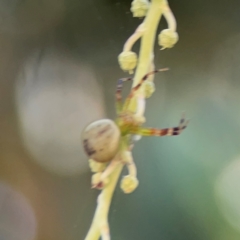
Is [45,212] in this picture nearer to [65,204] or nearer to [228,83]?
[65,204]

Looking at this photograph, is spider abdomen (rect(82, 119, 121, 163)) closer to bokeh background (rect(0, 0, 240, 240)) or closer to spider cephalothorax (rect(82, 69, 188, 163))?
spider cephalothorax (rect(82, 69, 188, 163))

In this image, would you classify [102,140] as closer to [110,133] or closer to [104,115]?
[110,133]

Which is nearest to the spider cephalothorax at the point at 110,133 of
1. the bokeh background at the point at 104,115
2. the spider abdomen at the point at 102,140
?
the spider abdomen at the point at 102,140

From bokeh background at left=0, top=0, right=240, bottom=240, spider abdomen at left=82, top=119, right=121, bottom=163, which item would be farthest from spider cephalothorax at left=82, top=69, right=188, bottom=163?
bokeh background at left=0, top=0, right=240, bottom=240

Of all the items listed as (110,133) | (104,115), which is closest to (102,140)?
(110,133)

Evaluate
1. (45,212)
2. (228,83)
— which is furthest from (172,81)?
(45,212)

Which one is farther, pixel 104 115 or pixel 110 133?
pixel 104 115

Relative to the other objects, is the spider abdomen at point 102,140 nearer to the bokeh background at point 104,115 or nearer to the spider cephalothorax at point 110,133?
the spider cephalothorax at point 110,133
